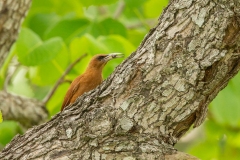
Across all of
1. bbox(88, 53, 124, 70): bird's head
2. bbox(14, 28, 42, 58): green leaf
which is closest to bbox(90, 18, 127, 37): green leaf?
bbox(14, 28, 42, 58): green leaf

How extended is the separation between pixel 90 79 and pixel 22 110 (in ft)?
3.25

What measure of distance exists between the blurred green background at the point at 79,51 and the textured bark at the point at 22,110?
32cm

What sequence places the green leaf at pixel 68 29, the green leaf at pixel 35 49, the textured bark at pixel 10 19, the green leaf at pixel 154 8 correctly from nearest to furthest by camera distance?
the textured bark at pixel 10 19 → the green leaf at pixel 35 49 → the green leaf at pixel 68 29 → the green leaf at pixel 154 8

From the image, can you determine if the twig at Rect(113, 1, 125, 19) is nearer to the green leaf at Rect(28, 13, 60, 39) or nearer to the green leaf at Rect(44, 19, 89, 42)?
the green leaf at Rect(28, 13, 60, 39)

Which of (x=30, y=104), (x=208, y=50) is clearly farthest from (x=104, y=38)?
(x=208, y=50)

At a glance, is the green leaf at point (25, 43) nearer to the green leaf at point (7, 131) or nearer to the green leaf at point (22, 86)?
the green leaf at point (7, 131)

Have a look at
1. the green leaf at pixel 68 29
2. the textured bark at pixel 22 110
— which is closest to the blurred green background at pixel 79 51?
the green leaf at pixel 68 29

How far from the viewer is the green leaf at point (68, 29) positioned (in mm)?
7594

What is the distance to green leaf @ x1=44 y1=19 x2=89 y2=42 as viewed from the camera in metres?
7.59

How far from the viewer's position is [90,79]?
20.4 feet

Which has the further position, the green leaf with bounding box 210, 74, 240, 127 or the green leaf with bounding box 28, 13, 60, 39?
the green leaf with bounding box 28, 13, 60, 39

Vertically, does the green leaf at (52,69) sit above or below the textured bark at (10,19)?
above

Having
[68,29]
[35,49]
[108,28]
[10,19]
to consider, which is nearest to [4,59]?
[35,49]

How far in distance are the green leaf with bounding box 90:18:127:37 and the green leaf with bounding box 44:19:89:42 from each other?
0.15 m
